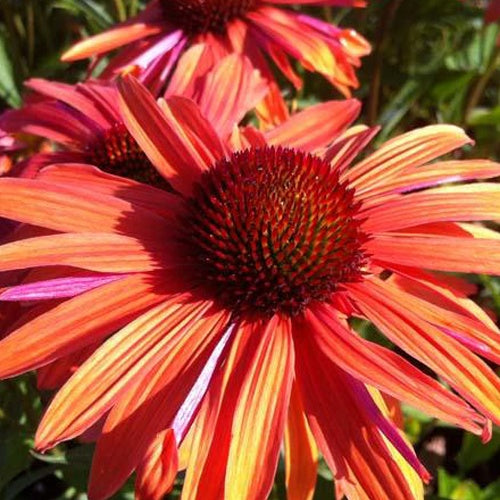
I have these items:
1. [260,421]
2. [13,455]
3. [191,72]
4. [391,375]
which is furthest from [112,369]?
[191,72]

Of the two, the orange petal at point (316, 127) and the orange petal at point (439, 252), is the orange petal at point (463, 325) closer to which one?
the orange petal at point (439, 252)

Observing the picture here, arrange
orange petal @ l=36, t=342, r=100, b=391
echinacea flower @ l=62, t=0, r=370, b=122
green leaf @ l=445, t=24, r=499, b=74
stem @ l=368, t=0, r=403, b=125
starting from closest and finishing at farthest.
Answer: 1. orange petal @ l=36, t=342, r=100, b=391
2. echinacea flower @ l=62, t=0, r=370, b=122
3. stem @ l=368, t=0, r=403, b=125
4. green leaf @ l=445, t=24, r=499, b=74

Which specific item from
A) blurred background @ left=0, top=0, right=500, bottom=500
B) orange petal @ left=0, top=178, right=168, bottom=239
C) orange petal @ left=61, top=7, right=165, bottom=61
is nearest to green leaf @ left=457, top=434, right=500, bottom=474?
blurred background @ left=0, top=0, right=500, bottom=500

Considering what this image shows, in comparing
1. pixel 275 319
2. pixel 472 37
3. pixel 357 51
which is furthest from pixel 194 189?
pixel 472 37

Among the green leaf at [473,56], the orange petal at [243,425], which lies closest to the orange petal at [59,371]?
the orange petal at [243,425]

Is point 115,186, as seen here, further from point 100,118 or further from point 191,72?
point 191,72

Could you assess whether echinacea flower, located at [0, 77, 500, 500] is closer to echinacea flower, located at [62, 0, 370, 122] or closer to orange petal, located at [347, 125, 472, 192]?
orange petal, located at [347, 125, 472, 192]
